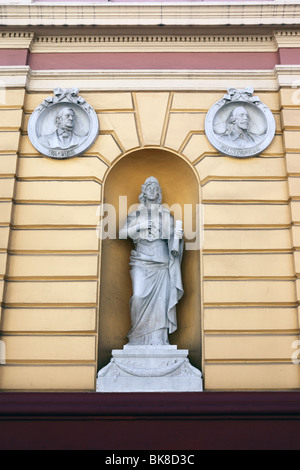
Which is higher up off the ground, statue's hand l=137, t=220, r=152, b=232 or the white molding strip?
the white molding strip

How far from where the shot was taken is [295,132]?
9.05 m

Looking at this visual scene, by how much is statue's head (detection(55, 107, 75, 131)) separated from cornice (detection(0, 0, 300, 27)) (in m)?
1.64

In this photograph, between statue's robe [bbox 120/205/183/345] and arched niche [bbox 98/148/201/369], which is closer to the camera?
statue's robe [bbox 120/205/183/345]

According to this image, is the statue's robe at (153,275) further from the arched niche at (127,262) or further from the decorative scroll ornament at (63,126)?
the decorative scroll ornament at (63,126)

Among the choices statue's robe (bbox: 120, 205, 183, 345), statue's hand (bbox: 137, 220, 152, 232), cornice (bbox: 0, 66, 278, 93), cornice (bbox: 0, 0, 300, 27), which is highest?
cornice (bbox: 0, 0, 300, 27)

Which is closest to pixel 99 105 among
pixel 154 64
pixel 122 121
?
pixel 122 121

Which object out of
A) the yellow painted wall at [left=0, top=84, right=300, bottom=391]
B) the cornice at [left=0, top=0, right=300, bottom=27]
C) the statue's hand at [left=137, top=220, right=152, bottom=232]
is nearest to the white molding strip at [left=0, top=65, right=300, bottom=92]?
the yellow painted wall at [left=0, top=84, right=300, bottom=391]

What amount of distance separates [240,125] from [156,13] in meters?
2.56

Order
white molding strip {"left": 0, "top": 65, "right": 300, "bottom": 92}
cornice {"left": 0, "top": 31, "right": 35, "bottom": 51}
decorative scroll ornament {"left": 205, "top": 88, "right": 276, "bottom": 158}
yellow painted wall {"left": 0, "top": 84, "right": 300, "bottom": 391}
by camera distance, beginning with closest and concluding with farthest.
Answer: yellow painted wall {"left": 0, "top": 84, "right": 300, "bottom": 391}
decorative scroll ornament {"left": 205, "top": 88, "right": 276, "bottom": 158}
white molding strip {"left": 0, "top": 65, "right": 300, "bottom": 92}
cornice {"left": 0, "top": 31, "right": 35, "bottom": 51}

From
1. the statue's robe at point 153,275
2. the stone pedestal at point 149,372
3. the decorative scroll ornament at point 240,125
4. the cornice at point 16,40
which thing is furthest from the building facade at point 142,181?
the statue's robe at point 153,275

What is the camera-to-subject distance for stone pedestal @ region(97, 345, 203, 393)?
7.88 meters

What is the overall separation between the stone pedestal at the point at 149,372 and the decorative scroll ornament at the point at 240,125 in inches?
138

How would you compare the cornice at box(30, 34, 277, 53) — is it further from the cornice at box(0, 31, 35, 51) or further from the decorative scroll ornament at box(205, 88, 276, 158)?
the decorative scroll ornament at box(205, 88, 276, 158)

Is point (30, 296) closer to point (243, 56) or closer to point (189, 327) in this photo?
point (189, 327)
